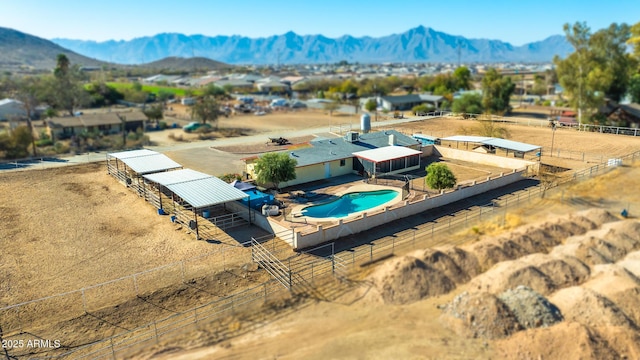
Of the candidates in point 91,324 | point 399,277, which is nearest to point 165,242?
point 91,324

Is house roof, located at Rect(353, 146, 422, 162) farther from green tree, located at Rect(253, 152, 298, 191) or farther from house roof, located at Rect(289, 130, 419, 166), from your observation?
green tree, located at Rect(253, 152, 298, 191)

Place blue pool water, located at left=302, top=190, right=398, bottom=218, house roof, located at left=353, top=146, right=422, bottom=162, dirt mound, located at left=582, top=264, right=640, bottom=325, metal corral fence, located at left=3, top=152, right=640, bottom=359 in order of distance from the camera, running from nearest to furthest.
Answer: metal corral fence, located at left=3, top=152, right=640, bottom=359 → dirt mound, located at left=582, top=264, right=640, bottom=325 → blue pool water, located at left=302, top=190, right=398, bottom=218 → house roof, located at left=353, top=146, right=422, bottom=162

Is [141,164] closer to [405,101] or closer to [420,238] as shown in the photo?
[420,238]

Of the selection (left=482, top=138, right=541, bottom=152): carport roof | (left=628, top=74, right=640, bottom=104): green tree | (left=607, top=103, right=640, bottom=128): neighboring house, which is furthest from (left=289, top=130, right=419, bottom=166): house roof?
(left=628, top=74, right=640, bottom=104): green tree

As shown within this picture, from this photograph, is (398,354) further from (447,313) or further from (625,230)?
(625,230)

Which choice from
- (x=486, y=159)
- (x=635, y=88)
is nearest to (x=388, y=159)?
(x=486, y=159)

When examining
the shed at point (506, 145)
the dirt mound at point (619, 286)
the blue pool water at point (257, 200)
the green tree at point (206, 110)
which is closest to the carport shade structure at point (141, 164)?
the blue pool water at point (257, 200)

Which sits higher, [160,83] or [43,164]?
[160,83]

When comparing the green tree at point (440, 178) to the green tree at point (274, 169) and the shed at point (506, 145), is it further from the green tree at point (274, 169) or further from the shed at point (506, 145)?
the shed at point (506, 145)
